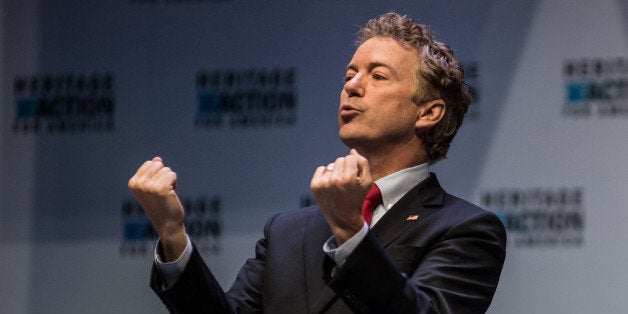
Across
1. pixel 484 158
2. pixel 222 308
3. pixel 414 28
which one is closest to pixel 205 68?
pixel 484 158

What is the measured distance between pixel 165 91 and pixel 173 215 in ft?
5.83

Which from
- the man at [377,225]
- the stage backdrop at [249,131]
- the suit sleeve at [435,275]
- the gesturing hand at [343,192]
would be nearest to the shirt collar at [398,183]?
the man at [377,225]

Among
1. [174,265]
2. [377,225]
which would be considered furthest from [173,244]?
[377,225]

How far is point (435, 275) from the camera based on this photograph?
2287 mm

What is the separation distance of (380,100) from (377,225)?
1.08 ft

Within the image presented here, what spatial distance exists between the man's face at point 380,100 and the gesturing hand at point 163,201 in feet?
1.70

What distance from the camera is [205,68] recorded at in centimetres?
400

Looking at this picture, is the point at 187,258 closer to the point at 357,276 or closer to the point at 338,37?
the point at 357,276

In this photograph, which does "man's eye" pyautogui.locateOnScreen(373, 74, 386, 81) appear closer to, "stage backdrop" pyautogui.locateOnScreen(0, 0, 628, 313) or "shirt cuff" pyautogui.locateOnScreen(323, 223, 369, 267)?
"shirt cuff" pyautogui.locateOnScreen(323, 223, 369, 267)

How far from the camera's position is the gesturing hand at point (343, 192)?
2.07 metres

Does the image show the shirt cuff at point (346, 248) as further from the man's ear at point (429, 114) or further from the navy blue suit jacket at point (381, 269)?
the man's ear at point (429, 114)

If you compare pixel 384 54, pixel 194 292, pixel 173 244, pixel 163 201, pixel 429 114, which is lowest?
pixel 194 292

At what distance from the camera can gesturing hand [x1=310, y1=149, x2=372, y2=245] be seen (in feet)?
6.79

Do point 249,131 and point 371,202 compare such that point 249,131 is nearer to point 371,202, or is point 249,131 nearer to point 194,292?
point 371,202
